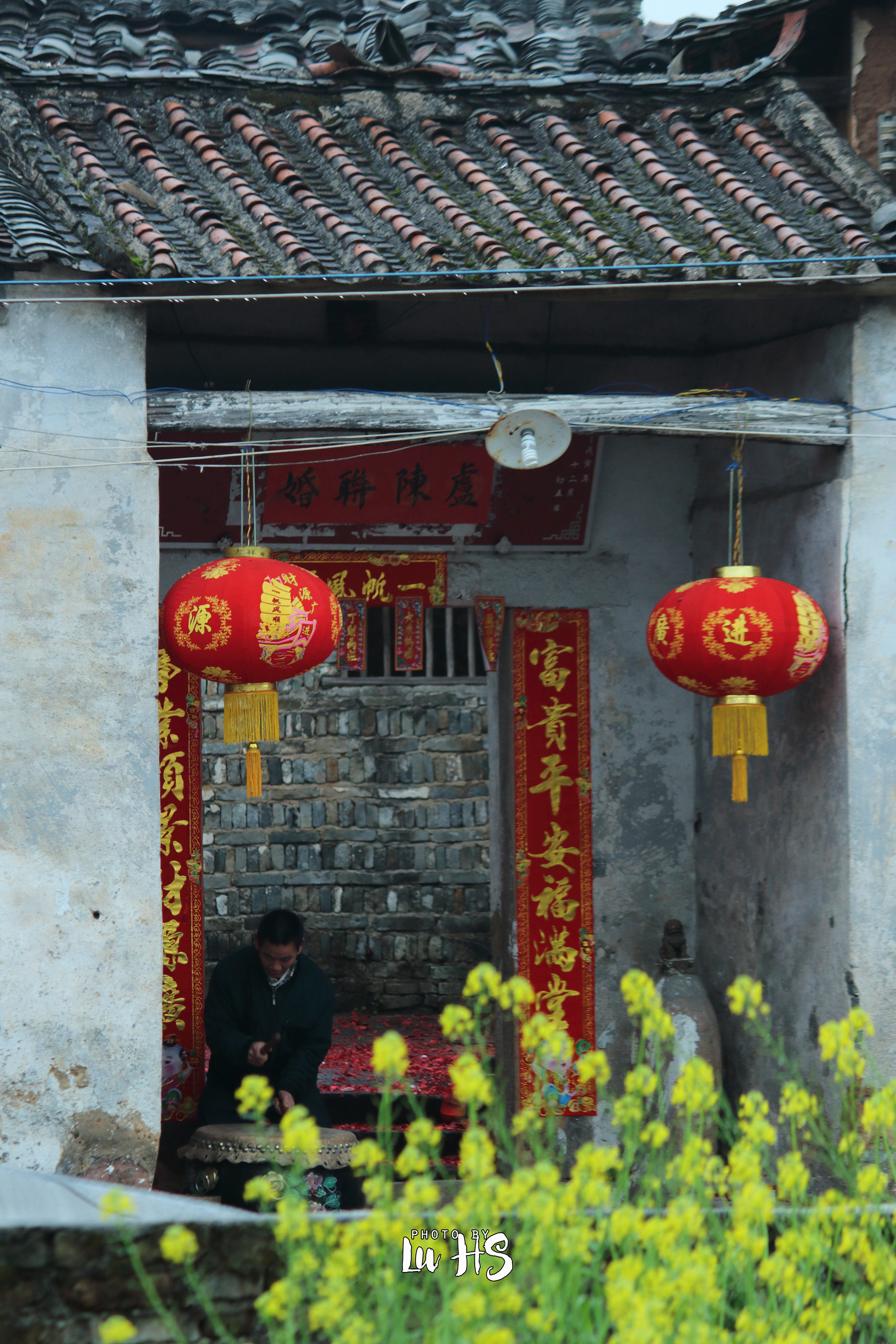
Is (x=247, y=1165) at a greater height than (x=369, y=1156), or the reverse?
(x=369, y=1156)

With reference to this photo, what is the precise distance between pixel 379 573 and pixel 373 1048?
12.9 ft

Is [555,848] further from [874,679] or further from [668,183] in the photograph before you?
[668,183]

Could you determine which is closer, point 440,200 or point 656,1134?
point 656,1134

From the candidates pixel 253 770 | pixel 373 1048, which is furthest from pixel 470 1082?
pixel 373 1048

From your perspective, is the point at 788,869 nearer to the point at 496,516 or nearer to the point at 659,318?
the point at 496,516

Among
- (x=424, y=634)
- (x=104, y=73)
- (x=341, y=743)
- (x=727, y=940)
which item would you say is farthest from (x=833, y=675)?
(x=341, y=743)

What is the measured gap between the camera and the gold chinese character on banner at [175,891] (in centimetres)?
668

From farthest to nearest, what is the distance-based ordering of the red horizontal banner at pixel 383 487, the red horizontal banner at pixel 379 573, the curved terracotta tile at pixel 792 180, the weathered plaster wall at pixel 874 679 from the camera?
the red horizontal banner at pixel 379 573, the red horizontal banner at pixel 383 487, the weathered plaster wall at pixel 874 679, the curved terracotta tile at pixel 792 180

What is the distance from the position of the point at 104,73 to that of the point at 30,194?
31.8 inches

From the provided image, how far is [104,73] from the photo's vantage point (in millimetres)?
5711

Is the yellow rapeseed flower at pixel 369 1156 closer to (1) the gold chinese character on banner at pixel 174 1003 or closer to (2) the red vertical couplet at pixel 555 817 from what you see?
(1) the gold chinese character on banner at pixel 174 1003

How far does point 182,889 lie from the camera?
6695 mm

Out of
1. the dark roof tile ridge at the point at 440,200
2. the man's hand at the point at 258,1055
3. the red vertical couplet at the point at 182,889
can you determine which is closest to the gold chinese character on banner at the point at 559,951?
the man's hand at the point at 258,1055

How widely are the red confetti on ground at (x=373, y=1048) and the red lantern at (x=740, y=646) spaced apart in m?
3.70
